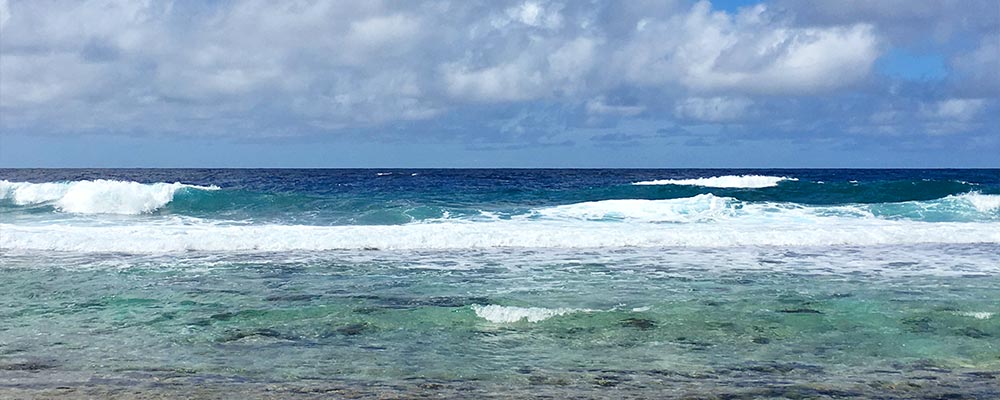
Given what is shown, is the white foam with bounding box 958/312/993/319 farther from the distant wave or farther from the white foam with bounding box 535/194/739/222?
the white foam with bounding box 535/194/739/222

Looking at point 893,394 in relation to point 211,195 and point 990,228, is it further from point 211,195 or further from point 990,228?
point 211,195

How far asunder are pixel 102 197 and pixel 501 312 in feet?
68.1

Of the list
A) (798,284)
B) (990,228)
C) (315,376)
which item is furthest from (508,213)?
(315,376)

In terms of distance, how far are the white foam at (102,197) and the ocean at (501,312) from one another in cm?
563

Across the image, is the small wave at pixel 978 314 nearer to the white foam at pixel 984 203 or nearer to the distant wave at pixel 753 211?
the distant wave at pixel 753 211

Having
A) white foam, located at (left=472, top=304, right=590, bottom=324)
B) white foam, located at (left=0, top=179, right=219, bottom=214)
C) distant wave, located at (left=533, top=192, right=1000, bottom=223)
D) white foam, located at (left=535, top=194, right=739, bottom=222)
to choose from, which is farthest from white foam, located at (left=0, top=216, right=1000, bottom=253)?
white foam, located at (left=0, top=179, right=219, bottom=214)

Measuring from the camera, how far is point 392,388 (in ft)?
18.1

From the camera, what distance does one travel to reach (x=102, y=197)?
978 inches

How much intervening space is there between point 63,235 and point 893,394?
15285 millimetres

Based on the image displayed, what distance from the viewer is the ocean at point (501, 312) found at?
576 cm

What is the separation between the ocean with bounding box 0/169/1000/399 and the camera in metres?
5.76

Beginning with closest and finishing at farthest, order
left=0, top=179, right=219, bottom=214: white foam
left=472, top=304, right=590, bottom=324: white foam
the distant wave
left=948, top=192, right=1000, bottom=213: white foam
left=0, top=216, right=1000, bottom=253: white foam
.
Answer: left=472, top=304, right=590, bottom=324: white foam < left=0, top=216, right=1000, bottom=253: white foam < the distant wave < left=0, top=179, right=219, bottom=214: white foam < left=948, top=192, right=1000, bottom=213: white foam

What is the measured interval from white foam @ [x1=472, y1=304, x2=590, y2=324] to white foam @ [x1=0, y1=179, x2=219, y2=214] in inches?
740

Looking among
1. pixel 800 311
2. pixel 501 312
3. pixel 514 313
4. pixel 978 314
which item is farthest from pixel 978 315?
pixel 501 312
